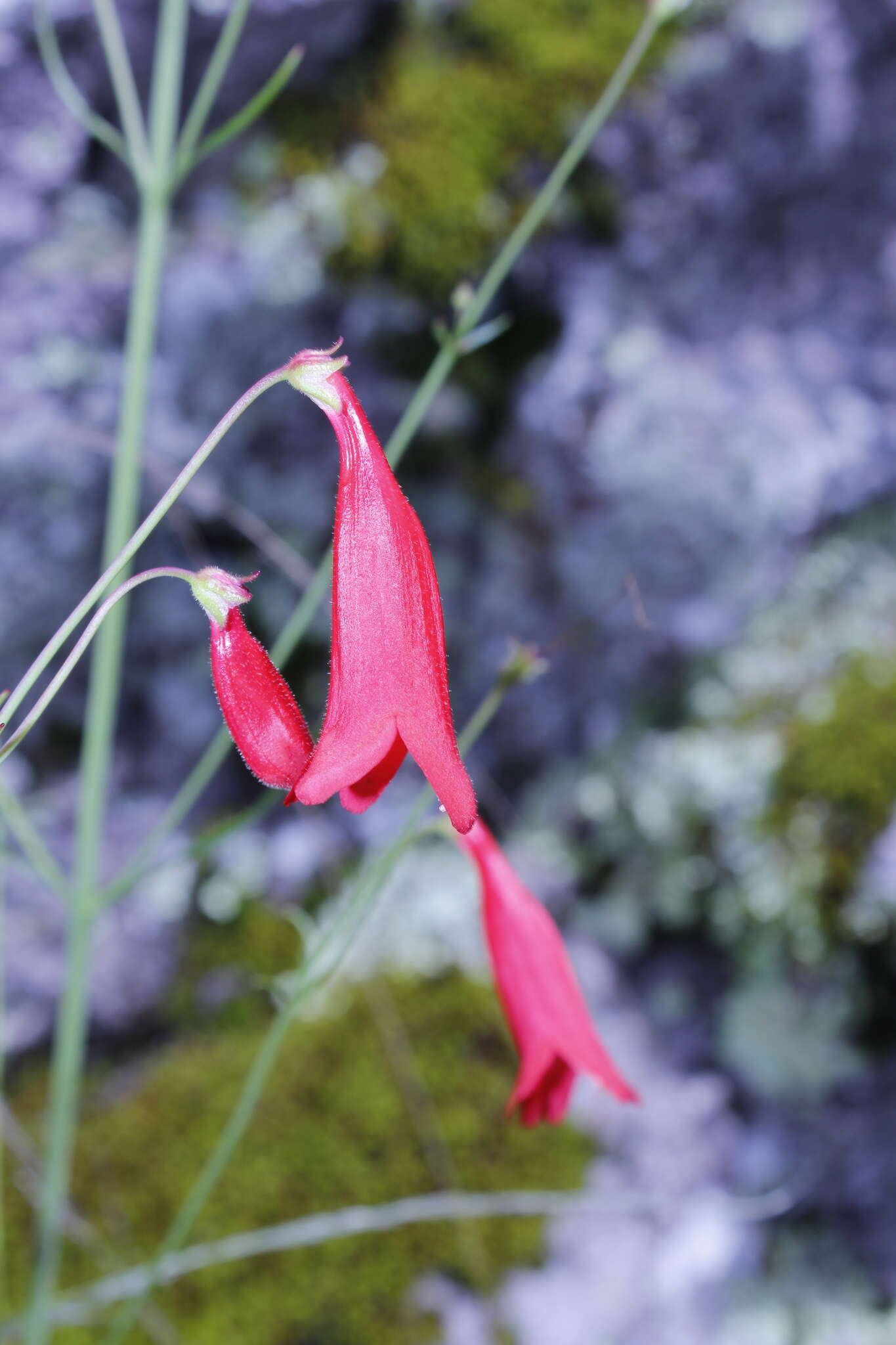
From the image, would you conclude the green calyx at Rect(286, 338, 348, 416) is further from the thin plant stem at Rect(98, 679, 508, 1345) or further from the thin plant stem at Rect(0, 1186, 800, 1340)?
the thin plant stem at Rect(0, 1186, 800, 1340)

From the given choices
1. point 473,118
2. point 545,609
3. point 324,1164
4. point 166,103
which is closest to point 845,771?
point 545,609

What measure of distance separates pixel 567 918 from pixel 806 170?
3.65 feet

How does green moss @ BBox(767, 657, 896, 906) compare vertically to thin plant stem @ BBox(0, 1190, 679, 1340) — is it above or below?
below

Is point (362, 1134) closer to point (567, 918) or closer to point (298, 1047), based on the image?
point (298, 1047)

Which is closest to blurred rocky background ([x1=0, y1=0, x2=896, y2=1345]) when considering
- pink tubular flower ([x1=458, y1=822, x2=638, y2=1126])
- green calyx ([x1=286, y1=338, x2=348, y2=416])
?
pink tubular flower ([x1=458, y1=822, x2=638, y2=1126])

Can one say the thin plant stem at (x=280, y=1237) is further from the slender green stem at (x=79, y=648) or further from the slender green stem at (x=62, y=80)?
the slender green stem at (x=62, y=80)

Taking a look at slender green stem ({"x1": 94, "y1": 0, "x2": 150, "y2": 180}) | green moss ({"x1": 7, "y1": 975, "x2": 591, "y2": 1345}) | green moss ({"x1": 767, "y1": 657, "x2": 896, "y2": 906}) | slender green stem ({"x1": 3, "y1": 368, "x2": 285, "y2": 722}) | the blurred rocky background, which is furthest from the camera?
green moss ({"x1": 767, "y1": 657, "x2": 896, "y2": 906})

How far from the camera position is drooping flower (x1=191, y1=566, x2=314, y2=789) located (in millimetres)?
483

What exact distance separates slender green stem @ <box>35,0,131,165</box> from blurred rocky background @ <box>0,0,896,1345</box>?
0.07 ft

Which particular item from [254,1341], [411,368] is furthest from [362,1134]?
[411,368]

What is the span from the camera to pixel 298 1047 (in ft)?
4.72

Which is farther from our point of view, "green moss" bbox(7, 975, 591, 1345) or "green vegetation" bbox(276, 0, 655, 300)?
"green vegetation" bbox(276, 0, 655, 300)

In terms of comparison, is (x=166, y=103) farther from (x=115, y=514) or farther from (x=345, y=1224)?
(x=345, y=1224)

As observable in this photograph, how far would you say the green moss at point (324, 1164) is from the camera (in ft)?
3.92
